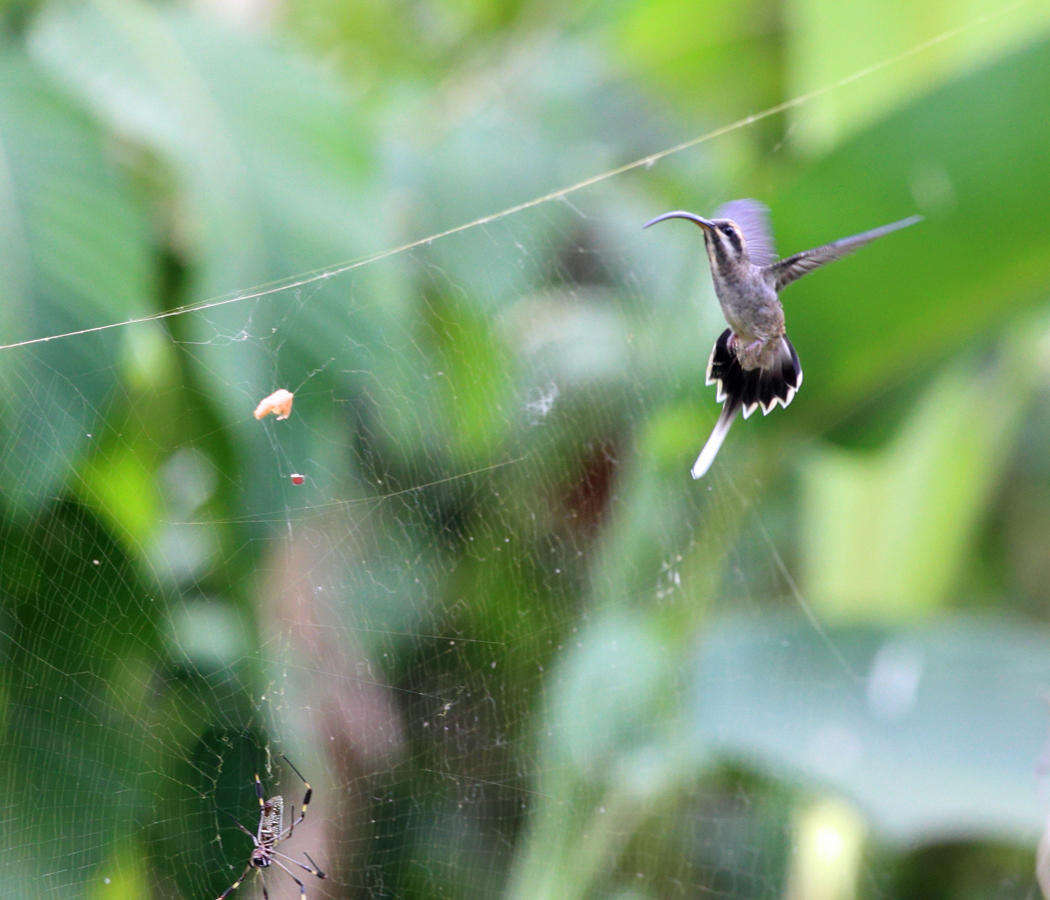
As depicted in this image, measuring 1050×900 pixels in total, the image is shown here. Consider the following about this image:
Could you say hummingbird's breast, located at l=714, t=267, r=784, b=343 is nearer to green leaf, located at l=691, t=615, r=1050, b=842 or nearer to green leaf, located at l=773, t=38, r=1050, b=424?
green leaf, located at l=773, t=38, r=1050, b=424

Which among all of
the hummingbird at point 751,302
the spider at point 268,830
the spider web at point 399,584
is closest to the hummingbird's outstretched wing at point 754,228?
the hummingbird at point 751,302

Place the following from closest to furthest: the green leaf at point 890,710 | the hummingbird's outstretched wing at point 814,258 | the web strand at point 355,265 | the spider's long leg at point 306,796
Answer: the hummingbird's outstretched wing at point 814,258
the web strand at point 355,265
the spider's long leg at point 306,796
the green leaf at point 890,710

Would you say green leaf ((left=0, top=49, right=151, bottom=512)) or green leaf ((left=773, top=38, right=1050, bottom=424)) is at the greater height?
green leaf ((left=773, top=38, right=1050, bottom=424))

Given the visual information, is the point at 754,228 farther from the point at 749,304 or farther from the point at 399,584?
the point at 399,584

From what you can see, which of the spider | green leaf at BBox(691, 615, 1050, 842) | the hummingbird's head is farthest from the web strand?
green leaf at BBox(691, 615, 1050, 842)

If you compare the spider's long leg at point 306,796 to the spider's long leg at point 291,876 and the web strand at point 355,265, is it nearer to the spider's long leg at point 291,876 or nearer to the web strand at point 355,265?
the spider's long leg at point 291,876

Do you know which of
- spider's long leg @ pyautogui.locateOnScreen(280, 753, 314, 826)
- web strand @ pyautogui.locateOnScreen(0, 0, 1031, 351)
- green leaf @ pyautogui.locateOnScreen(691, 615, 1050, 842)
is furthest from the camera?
green leaf @ pyautogui.locateOnScreen(691, 615, 1050, 842)

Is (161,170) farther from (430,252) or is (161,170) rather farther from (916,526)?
(916,526)
